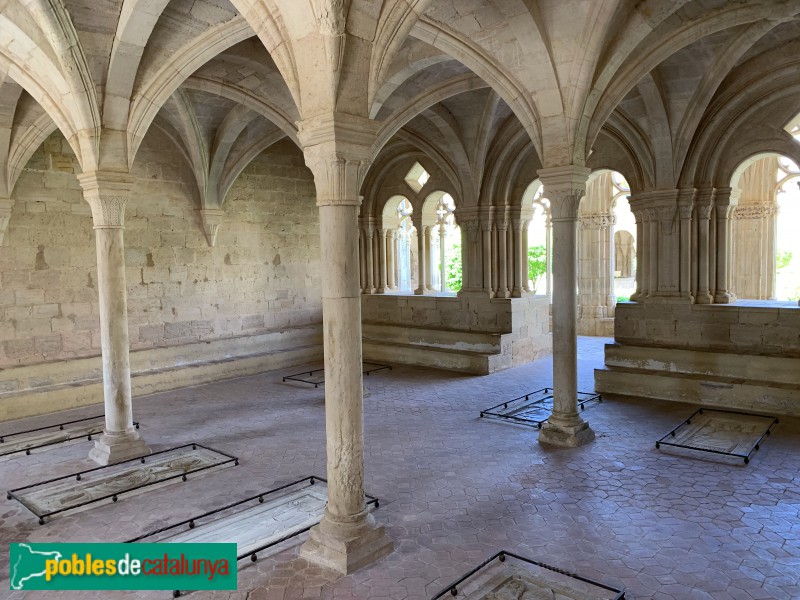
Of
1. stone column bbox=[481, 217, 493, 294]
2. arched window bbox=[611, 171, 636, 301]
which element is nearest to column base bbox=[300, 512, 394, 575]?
stone column bbox=[481, 217, 493, 294]

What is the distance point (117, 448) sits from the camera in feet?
23.7

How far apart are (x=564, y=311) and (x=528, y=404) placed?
230 cm

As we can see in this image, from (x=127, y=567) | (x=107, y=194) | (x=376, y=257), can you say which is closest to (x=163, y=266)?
(x=107, y=194)

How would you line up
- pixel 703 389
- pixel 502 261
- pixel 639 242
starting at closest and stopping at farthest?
pixel 703 389 → pixel 639 242 → pixel 502 261

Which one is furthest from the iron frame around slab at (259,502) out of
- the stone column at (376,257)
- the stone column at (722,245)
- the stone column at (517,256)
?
the stone column at (376,257)

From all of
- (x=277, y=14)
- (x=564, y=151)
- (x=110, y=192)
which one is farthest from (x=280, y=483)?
(x=564, y=151)

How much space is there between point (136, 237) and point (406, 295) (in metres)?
6.05

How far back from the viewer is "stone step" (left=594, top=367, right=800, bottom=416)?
8391 mm

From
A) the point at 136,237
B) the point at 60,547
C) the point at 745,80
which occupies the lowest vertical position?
the point at 60,547

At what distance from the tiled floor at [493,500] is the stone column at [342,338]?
182mm

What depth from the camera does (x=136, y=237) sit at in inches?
447

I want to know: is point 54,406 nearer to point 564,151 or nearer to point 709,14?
point 564,151

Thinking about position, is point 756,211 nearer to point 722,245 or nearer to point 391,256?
point 722,245

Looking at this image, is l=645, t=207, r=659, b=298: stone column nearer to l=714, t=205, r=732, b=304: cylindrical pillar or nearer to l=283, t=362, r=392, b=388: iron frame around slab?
l=714, t=205, r=732, b=304: cylindrical pillar
